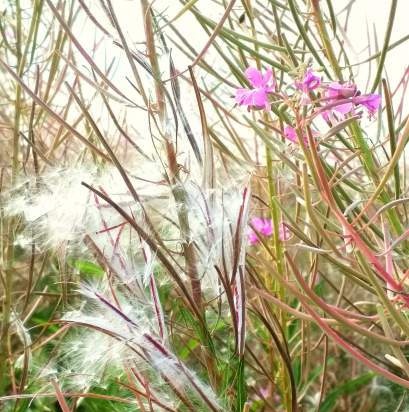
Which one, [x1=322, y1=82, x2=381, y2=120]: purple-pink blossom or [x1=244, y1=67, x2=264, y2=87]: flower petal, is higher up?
[x1=244, y1=67, x2=264, y2=87]: flower petal

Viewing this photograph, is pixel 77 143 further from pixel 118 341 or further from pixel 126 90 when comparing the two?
pixel 118 341

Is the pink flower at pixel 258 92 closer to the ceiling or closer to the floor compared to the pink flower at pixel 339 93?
closer to the ceiling

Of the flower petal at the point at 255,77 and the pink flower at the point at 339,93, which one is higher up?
the flower petal at the point at 255,77

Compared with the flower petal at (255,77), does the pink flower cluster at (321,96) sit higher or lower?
lower

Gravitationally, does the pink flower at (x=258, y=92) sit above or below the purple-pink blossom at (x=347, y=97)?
above

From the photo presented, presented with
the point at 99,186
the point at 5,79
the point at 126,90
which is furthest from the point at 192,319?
the point at 5,79
